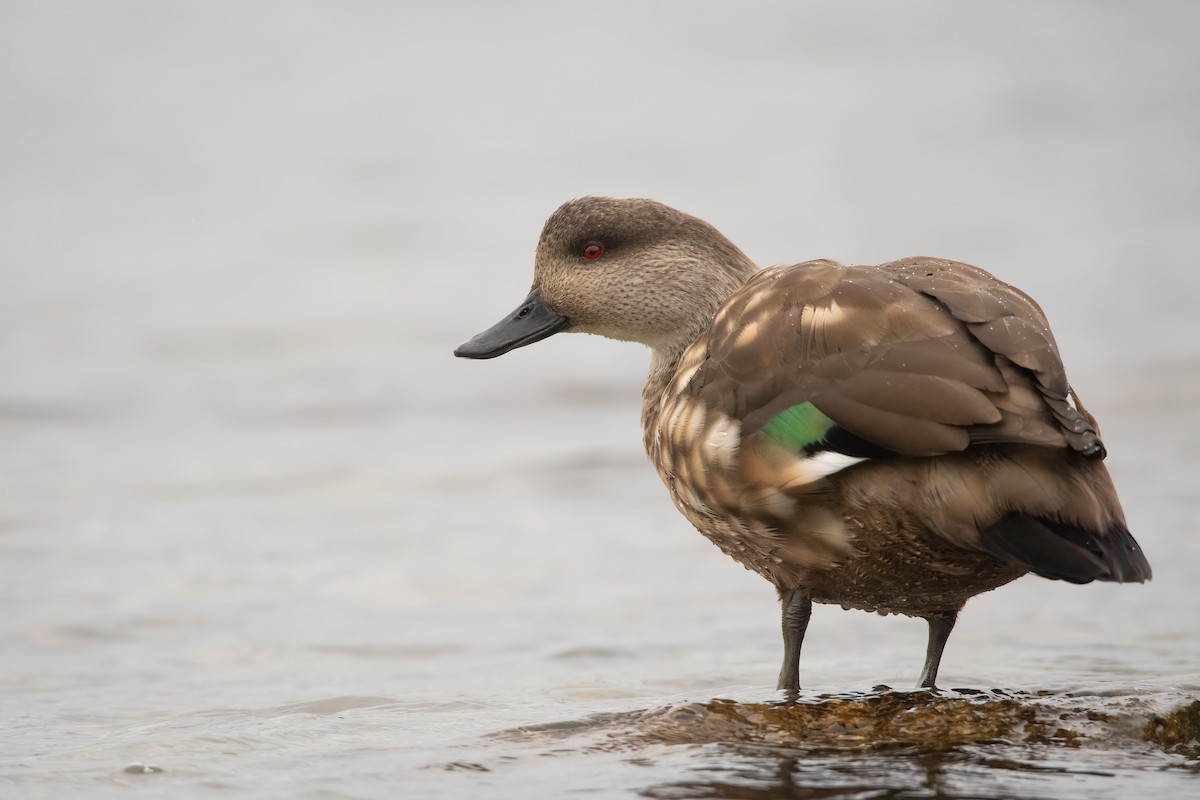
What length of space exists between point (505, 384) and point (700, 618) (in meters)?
5.79

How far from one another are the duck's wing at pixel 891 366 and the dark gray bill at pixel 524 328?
4.93 ft

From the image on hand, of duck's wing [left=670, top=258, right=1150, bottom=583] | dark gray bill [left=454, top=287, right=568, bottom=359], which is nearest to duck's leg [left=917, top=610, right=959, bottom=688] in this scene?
duck's wing [left=670, top=258, right=1150, bottom=583]

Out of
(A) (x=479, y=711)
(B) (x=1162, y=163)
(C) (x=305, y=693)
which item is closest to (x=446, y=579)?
(C) (x=305, y=693)

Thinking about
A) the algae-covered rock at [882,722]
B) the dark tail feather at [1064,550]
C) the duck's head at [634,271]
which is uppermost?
the duck's head at [634,271]

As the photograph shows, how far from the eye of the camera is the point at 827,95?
69.7ft

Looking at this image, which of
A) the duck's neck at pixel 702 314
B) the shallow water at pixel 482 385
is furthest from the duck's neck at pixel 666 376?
the shallow water at pixel 482 385

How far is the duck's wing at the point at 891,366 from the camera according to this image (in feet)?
16.0

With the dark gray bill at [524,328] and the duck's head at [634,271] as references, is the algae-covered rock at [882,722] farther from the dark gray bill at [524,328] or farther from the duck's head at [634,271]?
the dark gray bill at [524,328]

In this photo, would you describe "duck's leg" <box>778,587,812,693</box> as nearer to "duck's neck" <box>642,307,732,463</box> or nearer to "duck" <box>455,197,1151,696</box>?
"duck" <box>455,197,1151,696</box>

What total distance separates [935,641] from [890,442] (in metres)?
1.52

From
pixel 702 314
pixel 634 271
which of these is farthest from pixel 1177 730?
pixel 634 271

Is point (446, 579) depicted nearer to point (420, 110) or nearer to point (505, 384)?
point (505, 384)

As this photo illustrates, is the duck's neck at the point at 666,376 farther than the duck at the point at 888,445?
Yes

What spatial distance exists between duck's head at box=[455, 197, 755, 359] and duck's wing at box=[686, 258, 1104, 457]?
112 cm
